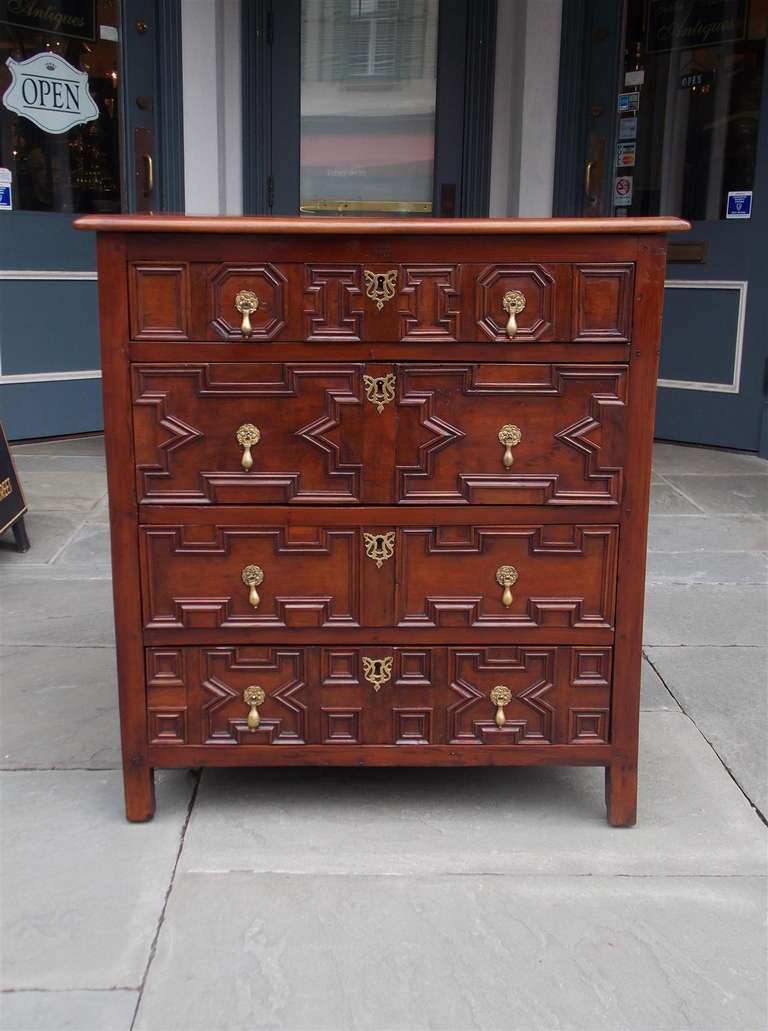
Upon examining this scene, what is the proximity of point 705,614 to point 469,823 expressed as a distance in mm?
1711

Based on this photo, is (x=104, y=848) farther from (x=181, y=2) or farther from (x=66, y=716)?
(x=181, y=2)

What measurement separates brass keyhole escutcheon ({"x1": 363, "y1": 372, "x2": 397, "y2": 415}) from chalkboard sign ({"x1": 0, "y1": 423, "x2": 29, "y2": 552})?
7.90 feet

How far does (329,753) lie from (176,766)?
342 mm

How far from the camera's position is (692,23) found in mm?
5961

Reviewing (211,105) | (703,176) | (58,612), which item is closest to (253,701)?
(58,612)

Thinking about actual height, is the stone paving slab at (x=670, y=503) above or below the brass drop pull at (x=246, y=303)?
below

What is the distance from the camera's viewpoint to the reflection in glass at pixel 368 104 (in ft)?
19.8

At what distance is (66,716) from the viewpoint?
2967 millimetres

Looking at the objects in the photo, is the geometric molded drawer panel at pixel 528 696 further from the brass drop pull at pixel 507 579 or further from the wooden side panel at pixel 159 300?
the wooden side panel at pixel 159 300

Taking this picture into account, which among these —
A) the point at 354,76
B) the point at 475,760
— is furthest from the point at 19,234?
the point at 475,760

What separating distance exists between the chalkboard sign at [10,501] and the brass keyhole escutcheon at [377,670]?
90.8 inches

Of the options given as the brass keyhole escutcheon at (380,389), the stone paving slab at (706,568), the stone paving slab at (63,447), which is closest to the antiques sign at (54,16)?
the stone paving slab at (63,447)

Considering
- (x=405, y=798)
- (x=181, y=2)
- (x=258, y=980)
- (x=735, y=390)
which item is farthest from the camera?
(x=735, y=390)

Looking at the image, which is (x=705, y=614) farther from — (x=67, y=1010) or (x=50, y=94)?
(x=50, y=94)
